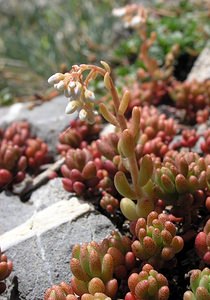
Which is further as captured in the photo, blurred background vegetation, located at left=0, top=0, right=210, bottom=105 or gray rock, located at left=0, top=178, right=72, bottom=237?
blurred background vegetation, located at left=0, top=0, right=210, bottom=105

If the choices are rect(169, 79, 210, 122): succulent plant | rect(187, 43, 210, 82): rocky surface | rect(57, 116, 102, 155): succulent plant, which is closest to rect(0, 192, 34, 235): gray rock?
rect(57, 116, 102, 155): succulent plant

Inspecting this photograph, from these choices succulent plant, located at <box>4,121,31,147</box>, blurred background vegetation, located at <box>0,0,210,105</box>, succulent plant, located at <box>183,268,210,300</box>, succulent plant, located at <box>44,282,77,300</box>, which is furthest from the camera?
blurred background vegetation, located at <box>0,0,210,105</box>

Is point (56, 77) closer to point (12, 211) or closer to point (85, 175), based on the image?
point (85, 175)

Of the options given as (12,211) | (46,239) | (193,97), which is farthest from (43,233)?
(193,97)

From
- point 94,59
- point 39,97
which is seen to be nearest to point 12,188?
point 39,97

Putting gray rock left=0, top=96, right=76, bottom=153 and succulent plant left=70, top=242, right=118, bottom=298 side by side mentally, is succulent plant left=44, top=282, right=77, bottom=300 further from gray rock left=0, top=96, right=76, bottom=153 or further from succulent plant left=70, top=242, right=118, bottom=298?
gray rock left=0, top=96, right=76, bottom=153

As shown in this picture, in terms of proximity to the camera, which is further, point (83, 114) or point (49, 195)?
point (49, 195)
